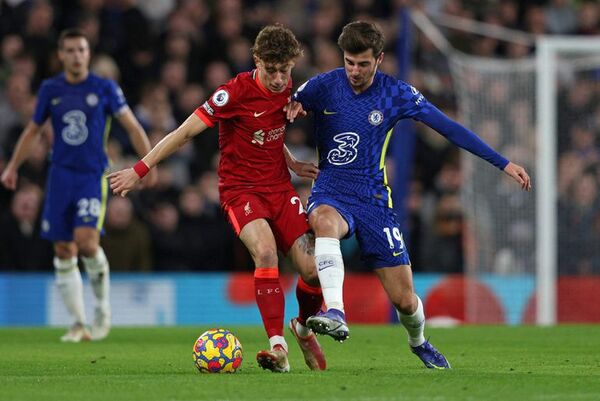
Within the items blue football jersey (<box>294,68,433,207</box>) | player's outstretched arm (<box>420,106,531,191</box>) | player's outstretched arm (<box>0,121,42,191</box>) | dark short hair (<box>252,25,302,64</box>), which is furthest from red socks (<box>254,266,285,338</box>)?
player's outstretched arm (<box>0,121,42,191</box>)

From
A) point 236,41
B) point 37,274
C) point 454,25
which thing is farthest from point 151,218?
point 454,25

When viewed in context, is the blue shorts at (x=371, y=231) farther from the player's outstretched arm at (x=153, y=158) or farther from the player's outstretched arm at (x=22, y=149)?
the player's outstretched arm at (x=22, y=149)

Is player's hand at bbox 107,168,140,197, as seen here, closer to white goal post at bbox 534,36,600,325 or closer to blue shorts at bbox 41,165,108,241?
blue shorts at bbox 41,165,108,241

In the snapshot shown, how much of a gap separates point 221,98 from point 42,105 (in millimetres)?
4146

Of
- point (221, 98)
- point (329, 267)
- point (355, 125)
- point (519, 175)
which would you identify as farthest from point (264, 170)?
point (519, 175)

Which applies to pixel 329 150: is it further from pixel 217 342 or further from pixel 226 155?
pixel 217 342

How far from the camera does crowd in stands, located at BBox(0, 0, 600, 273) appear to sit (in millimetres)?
16250

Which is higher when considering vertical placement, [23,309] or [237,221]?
[237,221]

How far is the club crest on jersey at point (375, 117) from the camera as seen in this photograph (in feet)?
29.3

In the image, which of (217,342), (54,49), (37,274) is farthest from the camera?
(54,49)

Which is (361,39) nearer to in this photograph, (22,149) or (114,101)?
(114,101)

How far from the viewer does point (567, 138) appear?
1777 centimetres

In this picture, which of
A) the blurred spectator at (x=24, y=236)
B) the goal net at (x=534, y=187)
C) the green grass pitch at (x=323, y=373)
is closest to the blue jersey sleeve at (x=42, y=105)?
the green grass pitch at (x=323, y=373)

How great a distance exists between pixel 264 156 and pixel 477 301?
876cm
